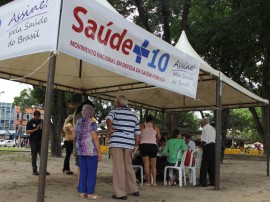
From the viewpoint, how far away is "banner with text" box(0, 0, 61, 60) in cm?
431

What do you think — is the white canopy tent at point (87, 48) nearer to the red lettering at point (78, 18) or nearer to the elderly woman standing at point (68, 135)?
the red lettering at point (78, 18)

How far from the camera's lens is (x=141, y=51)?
5.50 m

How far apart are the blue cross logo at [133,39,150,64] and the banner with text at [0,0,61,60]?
1.45 m

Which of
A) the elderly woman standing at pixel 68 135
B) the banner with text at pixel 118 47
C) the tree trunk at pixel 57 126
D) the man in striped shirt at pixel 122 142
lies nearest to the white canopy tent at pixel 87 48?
the banner with text at pixel 118 47

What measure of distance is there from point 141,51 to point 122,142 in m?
1.71

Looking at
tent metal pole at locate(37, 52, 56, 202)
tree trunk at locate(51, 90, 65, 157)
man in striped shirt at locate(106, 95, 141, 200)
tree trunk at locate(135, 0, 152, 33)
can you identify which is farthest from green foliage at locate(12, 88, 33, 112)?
tent metal pole at locate(37, 52, 56, 202)

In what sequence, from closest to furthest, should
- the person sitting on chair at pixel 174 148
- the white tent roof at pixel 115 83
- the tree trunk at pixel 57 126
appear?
the white tent roof at pixel 115 83 < the person sitting on chair at pixel 174 148 < the tree trunk at pixel 57 126

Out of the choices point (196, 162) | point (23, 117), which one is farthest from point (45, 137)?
point (23, 117)

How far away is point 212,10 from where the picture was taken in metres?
18.6

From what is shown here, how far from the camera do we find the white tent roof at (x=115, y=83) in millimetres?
7859

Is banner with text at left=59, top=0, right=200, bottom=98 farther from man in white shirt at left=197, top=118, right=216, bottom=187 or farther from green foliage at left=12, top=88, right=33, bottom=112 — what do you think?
green foliage at left=12, top=88, right=33, bottom=112

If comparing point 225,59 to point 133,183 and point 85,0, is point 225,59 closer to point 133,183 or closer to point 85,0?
point 133,183

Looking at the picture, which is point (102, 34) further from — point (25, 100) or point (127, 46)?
point (25, 100)

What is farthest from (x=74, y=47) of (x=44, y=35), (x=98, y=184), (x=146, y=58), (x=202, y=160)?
(x=202, y=160)
